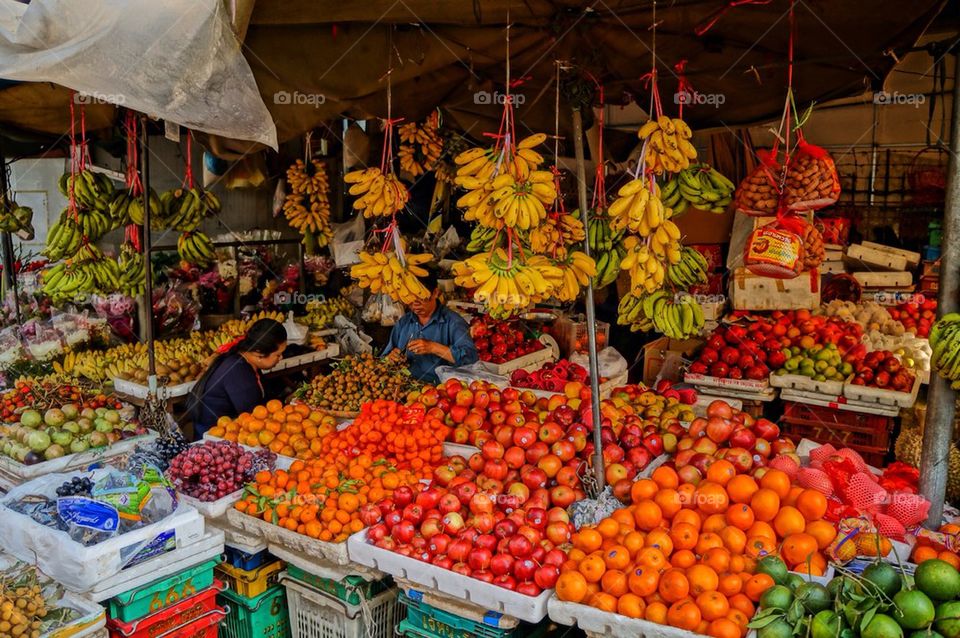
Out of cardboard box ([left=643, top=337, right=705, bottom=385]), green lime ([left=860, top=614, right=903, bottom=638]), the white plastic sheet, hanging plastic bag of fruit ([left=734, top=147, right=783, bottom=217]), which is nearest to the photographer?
green lime ([left=860, top=614, right=903, bottom=638])

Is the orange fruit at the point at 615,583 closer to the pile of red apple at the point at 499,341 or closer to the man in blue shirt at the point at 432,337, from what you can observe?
the man in blue shirt at the point at 432,337

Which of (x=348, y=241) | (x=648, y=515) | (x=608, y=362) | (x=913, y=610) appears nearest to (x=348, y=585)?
(x=648, y=515)

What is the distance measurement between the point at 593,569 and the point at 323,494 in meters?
1.25

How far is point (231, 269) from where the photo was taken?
7.38 m

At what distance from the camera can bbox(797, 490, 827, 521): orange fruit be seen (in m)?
2.50

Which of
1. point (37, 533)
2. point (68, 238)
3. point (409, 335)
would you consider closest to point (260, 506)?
point (37, 533)

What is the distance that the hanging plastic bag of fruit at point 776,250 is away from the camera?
10.1ft

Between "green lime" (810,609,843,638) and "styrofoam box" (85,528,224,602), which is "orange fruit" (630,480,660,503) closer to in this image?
"green lime" (810,609,843,638)

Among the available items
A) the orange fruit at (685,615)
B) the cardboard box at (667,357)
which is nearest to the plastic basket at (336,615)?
the orange fruit at (685,615)

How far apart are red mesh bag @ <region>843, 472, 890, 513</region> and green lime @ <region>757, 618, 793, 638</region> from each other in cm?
84

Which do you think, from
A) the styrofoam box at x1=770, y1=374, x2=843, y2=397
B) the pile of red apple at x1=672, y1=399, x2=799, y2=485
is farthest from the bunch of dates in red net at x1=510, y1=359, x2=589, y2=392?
the pile of red apple at x1=672, y1=399, x2=799, y2=485

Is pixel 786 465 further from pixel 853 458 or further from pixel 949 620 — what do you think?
pixel 949 620

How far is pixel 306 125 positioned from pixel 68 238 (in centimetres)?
225

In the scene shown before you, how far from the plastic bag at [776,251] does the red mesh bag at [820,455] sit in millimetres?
802
